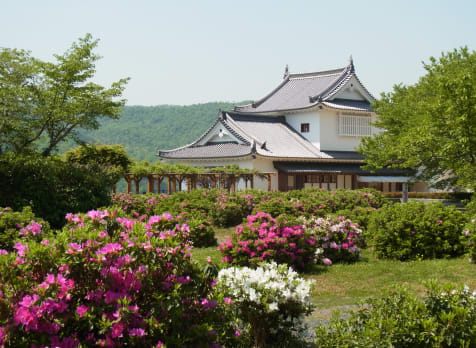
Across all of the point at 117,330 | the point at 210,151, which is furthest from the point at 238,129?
the point at 117,330

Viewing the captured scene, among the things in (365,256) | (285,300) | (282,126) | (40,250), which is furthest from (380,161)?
(40,250)

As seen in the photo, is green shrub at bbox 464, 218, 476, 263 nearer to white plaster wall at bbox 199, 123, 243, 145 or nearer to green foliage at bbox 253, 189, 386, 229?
green foliage at bbox 253, 189, 386, 229

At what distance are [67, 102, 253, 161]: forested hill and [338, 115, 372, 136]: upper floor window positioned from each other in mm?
42690

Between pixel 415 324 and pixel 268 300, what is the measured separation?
130 centimetres

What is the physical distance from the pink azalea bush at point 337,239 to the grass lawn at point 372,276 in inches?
11.8

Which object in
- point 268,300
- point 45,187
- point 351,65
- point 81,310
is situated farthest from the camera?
point 351,65

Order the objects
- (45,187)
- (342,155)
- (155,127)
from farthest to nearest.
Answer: (155,127) → (342,155) → (45,187)

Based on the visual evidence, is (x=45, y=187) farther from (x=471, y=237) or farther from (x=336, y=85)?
(x=336, y=85)

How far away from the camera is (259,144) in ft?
99.9

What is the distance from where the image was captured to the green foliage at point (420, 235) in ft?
33.0

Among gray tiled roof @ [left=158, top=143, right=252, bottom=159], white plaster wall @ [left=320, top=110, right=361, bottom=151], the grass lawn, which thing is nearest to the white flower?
the grass lawn

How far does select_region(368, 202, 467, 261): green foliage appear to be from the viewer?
396 inches

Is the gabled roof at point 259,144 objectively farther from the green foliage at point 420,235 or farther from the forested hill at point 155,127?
the forested hill at point 155,127

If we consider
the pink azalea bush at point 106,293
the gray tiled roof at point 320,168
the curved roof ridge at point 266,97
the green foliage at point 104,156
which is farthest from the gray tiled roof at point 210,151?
the pink azalea bush at point 106,293
